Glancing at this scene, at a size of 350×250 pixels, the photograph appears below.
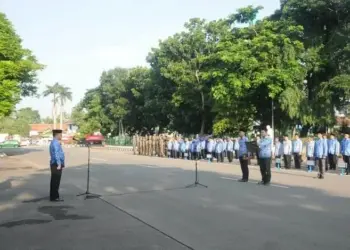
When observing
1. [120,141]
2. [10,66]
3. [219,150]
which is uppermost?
[10,66]

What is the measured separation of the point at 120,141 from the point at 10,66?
34879 mm

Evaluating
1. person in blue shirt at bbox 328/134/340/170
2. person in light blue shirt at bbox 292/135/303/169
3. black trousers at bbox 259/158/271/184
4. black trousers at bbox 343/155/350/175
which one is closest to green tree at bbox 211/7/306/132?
person in light blue shirt at bbox 292/135/303/169

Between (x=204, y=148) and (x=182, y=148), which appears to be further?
(x=182, y=148)

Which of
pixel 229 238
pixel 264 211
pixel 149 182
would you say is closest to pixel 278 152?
pixel 149 182

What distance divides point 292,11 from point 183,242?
114 feet

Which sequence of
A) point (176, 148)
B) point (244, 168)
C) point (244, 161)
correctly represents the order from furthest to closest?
1. point (176, 148)
2. point (244, 161)
3. point (244, 168)

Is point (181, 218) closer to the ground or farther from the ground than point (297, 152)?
closer to the ground

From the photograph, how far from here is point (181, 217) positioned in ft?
29.7

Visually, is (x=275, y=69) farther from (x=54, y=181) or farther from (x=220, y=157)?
(x=54, y=181)

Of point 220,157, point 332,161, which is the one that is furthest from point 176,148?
point 332,161

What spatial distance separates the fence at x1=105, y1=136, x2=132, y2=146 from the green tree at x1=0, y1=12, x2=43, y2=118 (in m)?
28.3

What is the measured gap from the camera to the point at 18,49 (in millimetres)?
36125

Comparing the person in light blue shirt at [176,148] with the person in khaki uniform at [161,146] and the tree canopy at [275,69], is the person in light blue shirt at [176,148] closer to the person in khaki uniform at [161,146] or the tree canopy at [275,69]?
the person in khaki uniform at [161,146]

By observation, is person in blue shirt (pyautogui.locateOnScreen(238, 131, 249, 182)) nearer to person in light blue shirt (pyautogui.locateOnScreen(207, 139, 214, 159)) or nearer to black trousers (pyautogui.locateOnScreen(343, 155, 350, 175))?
black trousers (pyautogui.locateOnScreen(343, 155, 350, 175))
